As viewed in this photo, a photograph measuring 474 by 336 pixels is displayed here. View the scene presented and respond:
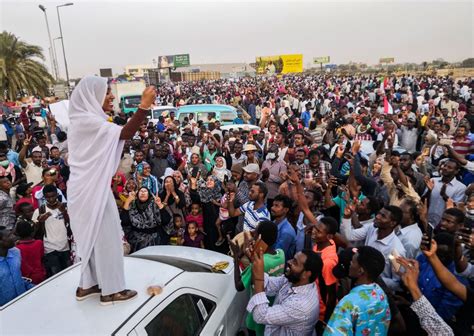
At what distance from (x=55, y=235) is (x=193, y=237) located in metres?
1.74

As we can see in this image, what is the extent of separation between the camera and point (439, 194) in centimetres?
488

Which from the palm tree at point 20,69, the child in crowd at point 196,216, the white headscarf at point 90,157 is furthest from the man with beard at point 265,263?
the palm tree at point 20,69

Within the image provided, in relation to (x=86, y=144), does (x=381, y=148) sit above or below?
below

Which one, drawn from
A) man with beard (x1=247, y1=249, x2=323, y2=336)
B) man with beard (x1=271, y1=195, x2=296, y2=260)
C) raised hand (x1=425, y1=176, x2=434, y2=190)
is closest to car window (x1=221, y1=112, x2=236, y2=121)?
raised hand (x1=425, y1=176, x2=434, y2=190)

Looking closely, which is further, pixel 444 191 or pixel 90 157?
pixel 444 191

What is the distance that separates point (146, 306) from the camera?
7.67 ft

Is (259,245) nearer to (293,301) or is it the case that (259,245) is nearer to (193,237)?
(293,301)

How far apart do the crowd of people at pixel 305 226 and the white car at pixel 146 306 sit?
0.27 meters

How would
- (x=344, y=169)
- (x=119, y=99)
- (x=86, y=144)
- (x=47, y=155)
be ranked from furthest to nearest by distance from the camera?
(x=119, y=99) → (x=47, y=155) → (x=344, y=169) → (x=86, y=144)

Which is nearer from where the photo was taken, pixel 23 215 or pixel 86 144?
pixel 86 144

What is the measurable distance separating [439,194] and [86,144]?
4.58 meters

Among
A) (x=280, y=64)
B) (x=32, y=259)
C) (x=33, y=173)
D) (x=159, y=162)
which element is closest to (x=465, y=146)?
(x=159, y=162)

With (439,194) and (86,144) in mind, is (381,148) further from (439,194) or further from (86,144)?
(86,144)

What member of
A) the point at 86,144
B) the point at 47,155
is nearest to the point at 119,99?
the point at 47,155
